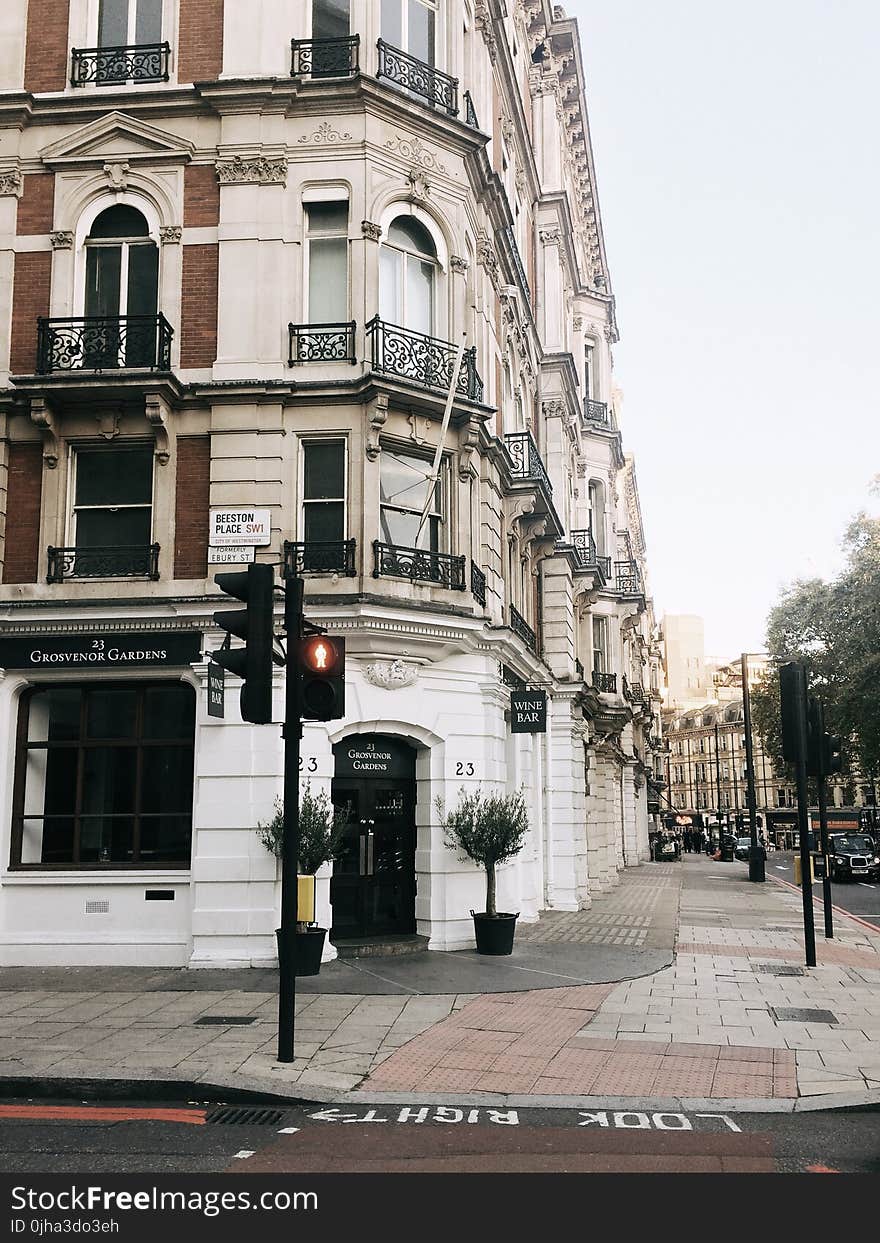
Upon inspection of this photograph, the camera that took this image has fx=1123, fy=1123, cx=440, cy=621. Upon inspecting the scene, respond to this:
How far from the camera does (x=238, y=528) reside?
16.5 metres

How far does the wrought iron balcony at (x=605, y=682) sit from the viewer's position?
123 ft

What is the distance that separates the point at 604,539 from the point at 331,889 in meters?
25.2

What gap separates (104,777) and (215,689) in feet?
8.82

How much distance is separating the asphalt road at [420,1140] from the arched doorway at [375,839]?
837cm

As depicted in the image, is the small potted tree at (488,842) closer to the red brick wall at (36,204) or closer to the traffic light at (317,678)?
the traffic light at (317,678)

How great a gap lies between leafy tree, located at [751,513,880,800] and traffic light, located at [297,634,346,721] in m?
30.5

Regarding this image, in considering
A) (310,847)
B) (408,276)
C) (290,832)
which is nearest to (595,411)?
(408,276)

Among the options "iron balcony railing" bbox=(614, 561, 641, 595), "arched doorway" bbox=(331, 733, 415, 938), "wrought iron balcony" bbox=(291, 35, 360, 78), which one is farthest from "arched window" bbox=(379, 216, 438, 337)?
"iron balcony railing" bbox=(614, 561, 641, 595)

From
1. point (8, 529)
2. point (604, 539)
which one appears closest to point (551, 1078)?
point (8, 529)

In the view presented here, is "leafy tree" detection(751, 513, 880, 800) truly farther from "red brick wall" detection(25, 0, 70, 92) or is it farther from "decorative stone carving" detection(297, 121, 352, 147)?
"red brick wall" detection(25, 0, 70, 92)

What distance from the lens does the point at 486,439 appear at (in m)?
18.9

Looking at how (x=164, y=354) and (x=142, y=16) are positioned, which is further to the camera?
(x=142, y=16)
